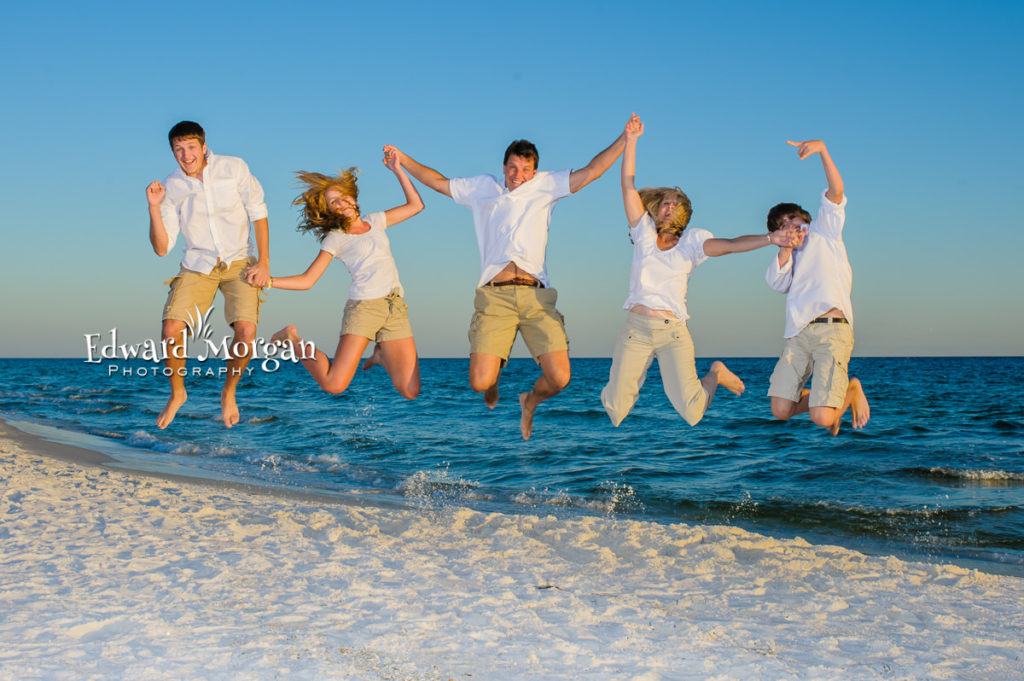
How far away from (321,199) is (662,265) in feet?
10.7

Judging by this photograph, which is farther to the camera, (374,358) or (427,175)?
(374,358)

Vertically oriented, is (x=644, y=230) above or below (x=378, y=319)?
above

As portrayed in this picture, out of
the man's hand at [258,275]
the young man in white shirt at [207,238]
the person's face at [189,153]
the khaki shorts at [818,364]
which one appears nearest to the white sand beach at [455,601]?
the young man in white shirt at [207,238]

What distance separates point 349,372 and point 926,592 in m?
7.02

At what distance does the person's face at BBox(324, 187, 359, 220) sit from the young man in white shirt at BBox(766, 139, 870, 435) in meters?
3.88

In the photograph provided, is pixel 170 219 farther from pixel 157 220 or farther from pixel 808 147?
pixel 808 147

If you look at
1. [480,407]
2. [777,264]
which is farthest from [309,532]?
[480,407]

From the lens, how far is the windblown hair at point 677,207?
7520mm

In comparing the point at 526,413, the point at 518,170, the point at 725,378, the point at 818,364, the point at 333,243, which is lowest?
the point at 526,413

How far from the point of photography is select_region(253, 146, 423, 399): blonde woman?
7.69 meters

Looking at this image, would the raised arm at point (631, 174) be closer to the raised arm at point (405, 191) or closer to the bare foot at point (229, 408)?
the raised arm at point (405, 191)

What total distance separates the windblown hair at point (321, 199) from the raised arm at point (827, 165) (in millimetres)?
3962

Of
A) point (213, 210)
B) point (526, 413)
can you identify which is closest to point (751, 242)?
point (526, 413)

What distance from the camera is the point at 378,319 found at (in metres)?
7.84
